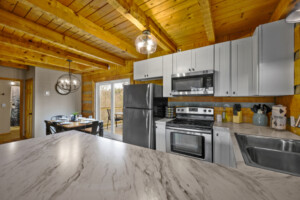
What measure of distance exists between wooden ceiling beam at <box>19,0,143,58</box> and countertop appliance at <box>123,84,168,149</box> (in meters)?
1.04

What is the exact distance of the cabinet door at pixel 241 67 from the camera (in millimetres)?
1924

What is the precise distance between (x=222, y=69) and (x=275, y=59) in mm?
651

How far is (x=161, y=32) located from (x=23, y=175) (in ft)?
8.23

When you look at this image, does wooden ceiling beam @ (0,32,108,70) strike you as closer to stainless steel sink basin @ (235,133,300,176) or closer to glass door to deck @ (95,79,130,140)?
glass door to deck @ (95,79,130,140)

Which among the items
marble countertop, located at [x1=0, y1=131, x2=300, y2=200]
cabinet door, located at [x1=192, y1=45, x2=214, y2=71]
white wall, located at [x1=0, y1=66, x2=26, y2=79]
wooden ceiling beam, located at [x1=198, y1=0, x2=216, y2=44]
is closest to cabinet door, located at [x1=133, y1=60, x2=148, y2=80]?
cabinet door, located at [x1=192, y1=45, x2=214, y2=71]

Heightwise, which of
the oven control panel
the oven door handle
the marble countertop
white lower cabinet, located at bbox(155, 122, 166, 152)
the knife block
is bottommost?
white lower cabinet, located at bbox(155, 122, 166, 152)

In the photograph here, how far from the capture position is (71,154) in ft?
2.69

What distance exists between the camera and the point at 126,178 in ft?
1.85

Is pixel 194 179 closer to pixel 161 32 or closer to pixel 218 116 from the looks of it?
pixel 218 116

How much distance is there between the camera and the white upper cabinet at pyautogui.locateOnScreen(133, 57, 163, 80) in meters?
2.73

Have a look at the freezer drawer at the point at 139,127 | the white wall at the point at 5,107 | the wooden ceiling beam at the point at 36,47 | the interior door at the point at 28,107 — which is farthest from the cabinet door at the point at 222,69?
the white wall at the point at 5,107

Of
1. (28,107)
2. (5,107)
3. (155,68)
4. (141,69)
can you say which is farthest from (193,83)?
(5,107)

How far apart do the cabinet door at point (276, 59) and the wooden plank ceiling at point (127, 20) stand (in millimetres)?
254

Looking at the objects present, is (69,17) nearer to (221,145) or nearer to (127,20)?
(127,20)
